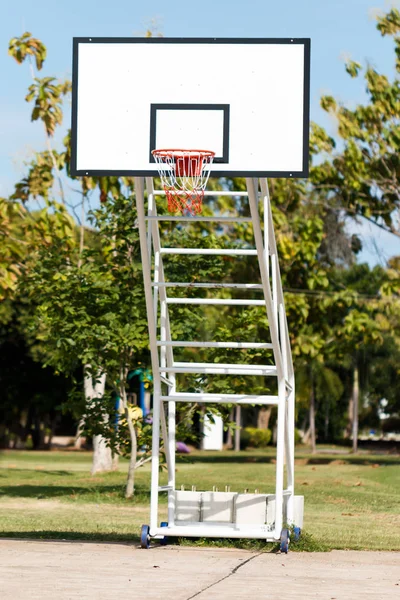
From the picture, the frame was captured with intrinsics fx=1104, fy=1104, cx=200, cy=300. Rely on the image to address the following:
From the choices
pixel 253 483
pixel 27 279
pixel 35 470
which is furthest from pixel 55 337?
pixel 35 470

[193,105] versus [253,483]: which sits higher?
[193,105]

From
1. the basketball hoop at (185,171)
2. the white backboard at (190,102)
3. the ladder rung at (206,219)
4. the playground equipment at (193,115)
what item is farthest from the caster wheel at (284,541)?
the white backboard at (190,102)

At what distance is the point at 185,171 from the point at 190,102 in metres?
0.70

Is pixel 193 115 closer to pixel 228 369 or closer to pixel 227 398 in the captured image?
pixel 228 369

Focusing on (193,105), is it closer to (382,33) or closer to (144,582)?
(144,582)

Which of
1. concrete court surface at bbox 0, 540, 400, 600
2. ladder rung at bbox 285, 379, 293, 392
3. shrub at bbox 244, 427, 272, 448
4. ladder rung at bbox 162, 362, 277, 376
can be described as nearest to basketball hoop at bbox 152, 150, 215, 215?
ladder rung at bbox 162, 362, 277, 376

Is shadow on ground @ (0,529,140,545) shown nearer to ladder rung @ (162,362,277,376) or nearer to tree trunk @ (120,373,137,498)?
ladder rung @ (162,362,277,376)

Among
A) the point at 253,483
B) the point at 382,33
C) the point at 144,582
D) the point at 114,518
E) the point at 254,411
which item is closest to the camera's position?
the point at 144,582

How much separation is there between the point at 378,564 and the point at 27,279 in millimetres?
10845

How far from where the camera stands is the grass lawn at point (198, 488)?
1430 cm

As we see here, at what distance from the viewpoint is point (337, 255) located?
39.8 meters

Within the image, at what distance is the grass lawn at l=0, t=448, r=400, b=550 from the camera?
1430cm

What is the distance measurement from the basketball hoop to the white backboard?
0.29 ft

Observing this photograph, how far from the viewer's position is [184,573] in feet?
31.6
